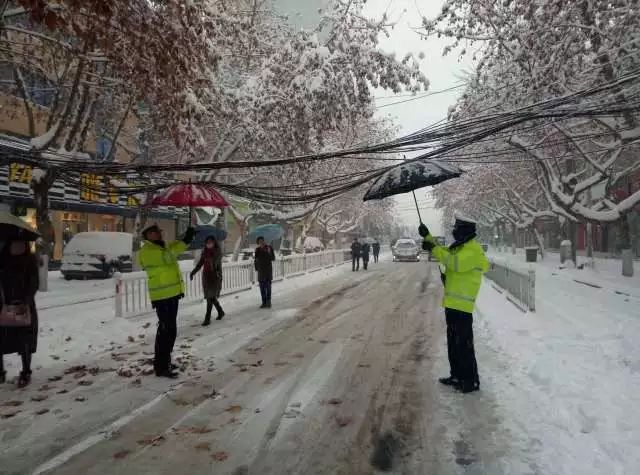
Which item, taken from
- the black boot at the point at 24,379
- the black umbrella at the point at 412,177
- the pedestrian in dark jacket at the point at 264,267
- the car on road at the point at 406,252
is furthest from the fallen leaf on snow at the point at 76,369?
the car on road at the point at 406,252

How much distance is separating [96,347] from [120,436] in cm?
416

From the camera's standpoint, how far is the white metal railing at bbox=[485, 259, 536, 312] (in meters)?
10.2

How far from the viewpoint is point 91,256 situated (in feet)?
62.3

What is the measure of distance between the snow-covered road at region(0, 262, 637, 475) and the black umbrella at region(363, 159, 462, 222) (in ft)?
8.11

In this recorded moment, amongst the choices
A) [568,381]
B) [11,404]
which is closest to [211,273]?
[11,404]

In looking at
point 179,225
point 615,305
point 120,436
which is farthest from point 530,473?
point 179,225

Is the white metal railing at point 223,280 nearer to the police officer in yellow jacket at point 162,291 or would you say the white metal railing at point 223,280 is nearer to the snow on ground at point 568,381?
the police officer in yellow jacket at point 162,291

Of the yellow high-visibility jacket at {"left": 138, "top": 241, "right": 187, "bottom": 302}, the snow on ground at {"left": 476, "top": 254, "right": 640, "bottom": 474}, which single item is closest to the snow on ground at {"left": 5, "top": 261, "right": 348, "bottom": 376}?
the yellow high-visibility jacket at {"left": 138, "top": 241, "right": 187, "bottom": 302}

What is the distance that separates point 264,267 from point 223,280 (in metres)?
2.73

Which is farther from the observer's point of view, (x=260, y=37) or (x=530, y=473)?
(x=260, y=37)

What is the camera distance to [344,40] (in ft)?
40.2

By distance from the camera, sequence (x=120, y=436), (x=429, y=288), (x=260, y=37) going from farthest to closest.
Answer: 1. (x=429, y=288)
2. (x=260, y=37)
3. (x=120, y=436)

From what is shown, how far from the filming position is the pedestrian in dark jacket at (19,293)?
566 cm

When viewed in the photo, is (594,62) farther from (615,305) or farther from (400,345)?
(400,345)
